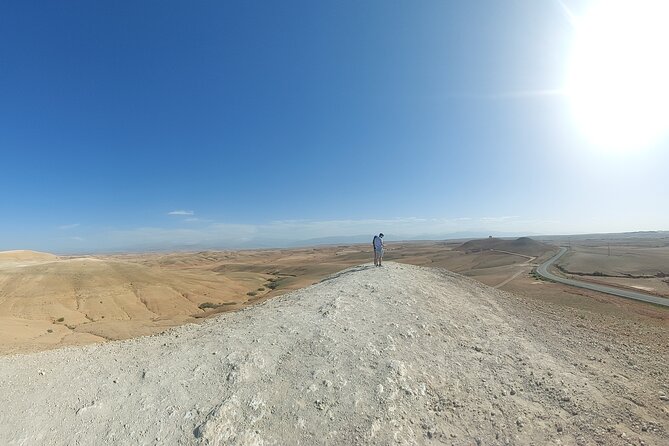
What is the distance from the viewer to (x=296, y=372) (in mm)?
9070

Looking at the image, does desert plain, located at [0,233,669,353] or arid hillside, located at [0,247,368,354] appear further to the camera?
arid hillside, located at [0,247,368,354]


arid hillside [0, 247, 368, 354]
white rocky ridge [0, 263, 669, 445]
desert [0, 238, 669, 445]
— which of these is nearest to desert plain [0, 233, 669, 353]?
arid hillside [0, 247, 368, 354]

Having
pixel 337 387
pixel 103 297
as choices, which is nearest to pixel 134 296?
pixel 103 297

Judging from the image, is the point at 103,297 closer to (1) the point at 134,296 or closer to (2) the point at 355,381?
(1) the point at 134,296

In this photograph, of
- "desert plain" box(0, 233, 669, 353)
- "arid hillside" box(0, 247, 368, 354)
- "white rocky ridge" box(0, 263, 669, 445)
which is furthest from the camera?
"arid hillside" box(0, 247, 368, 354)

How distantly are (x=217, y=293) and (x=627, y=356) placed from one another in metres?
45.3

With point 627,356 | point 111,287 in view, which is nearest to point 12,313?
point 111,287

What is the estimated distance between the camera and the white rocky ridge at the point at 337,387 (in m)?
7.38

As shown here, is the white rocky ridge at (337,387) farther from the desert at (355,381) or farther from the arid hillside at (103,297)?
the arid hillside at (103,297)

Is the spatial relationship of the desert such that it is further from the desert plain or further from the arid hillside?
the arid hillside

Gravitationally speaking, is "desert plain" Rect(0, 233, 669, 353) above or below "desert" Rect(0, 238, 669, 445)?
below

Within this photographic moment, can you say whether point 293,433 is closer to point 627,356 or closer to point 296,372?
point 296,372

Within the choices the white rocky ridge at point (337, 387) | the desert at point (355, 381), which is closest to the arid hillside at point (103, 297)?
the desert at point (355, 381)

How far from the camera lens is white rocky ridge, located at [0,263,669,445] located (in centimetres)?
738
